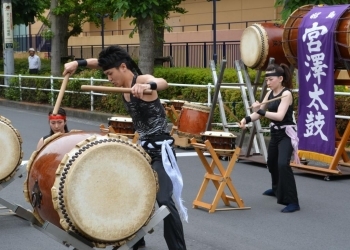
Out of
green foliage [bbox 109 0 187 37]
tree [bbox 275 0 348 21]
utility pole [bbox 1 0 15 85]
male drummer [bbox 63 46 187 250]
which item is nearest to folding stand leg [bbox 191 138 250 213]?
male drummer [bbox 63 46 187 250]

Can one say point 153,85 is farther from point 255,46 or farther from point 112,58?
point 255,46

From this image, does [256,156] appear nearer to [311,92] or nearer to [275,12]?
[311,92]

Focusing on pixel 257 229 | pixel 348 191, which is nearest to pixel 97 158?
pixel 257 229

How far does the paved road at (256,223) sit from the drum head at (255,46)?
1.75 m

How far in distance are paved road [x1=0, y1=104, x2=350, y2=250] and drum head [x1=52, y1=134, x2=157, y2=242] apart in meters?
2.26

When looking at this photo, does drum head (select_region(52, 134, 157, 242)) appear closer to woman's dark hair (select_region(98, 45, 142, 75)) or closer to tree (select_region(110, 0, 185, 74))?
woman's dark hair (select_region(98, 45, 142, 75))

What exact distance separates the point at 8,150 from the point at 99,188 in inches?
130

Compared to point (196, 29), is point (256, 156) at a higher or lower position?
lower

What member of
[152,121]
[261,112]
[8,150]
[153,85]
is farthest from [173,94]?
[153,85]

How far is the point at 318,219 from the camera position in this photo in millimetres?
8602

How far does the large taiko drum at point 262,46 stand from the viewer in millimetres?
11805

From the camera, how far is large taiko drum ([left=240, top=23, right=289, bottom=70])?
1180 cm

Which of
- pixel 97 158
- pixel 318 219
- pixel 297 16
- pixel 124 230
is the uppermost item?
pixel 297 16

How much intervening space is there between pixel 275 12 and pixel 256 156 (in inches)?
715
